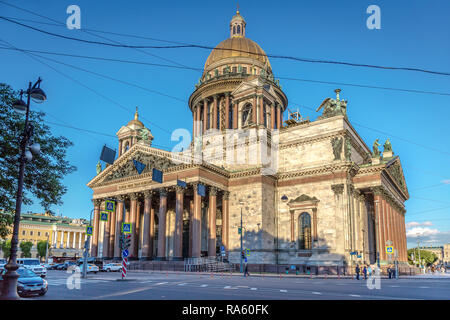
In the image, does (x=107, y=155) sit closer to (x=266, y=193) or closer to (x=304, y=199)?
(x=266, y=193)

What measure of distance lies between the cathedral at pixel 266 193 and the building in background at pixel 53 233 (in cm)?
7251


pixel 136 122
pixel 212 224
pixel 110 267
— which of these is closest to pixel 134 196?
pixel 110 267

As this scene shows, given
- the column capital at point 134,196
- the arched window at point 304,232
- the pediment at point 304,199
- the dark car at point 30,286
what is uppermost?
the column capital at point 134,196

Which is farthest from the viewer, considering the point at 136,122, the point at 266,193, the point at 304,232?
the point at 136,122

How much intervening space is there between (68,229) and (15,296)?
118736mm

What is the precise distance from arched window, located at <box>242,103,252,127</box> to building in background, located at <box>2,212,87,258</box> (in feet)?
279

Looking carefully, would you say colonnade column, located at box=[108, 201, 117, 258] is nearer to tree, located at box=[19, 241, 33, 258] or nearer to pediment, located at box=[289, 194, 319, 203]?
pediment, located at box=[289, 194, 319, 203]

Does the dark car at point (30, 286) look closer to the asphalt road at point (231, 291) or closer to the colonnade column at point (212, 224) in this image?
the asphalt road at point (231, 291)

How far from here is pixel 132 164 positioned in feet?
162

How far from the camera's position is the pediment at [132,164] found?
4565 centimetres

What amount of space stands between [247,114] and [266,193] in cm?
1261

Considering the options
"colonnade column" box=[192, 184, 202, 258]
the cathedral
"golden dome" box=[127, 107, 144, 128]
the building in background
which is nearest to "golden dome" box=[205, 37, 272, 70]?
the cathedral

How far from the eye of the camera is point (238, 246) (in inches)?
1718

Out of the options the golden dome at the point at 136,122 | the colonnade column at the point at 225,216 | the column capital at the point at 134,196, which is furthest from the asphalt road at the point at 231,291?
the golden dome at the point at 136,122
